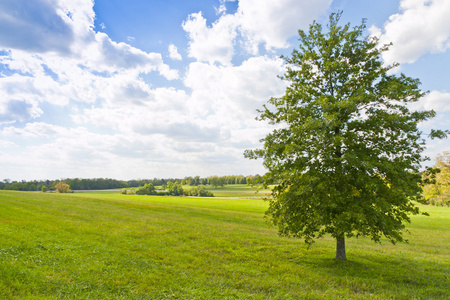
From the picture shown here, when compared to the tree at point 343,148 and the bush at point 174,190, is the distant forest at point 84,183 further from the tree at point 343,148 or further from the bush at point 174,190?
the tree at point 343,148

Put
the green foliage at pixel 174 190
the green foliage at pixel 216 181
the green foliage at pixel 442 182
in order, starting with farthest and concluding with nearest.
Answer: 1. the green foliage at pixel 216 181
2. the green foliage at pixel 174 190
3. the green foliage at pixel 442 182

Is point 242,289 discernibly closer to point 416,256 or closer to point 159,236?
point 159,236

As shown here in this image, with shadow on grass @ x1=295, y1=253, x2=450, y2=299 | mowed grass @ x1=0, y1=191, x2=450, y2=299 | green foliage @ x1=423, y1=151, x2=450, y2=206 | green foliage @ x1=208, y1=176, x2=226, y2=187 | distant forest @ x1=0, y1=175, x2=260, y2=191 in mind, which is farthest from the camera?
green foliage @ x1=208, y1=176, x2=226, y2=187

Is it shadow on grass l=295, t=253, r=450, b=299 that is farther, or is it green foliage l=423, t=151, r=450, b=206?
green foliage l=423, t=151, r=450, b=206

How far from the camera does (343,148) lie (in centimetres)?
1453

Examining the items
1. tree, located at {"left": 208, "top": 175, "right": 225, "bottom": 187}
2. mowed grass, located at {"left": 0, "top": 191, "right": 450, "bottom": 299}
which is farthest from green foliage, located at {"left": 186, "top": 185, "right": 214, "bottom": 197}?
mowed grass, located at {"left": 0, "top": 191, "right": 450, "bottom": 299}

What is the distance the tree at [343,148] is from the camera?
40.2 ft

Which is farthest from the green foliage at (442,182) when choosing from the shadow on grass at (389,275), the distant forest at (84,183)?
the distant forest at (84,183)

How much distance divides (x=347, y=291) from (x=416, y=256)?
12.1m

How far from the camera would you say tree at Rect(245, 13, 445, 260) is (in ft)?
40.2

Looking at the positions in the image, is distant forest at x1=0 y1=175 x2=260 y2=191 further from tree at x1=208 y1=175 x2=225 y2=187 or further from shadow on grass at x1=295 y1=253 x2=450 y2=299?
shadow on grass at x1=295 y1=253 x2=450 y2=299

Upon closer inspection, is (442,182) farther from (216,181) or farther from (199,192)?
(216,181)

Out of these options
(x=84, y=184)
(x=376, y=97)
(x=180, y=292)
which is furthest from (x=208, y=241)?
(x=84, y=184)

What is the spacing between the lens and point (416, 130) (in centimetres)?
1294
